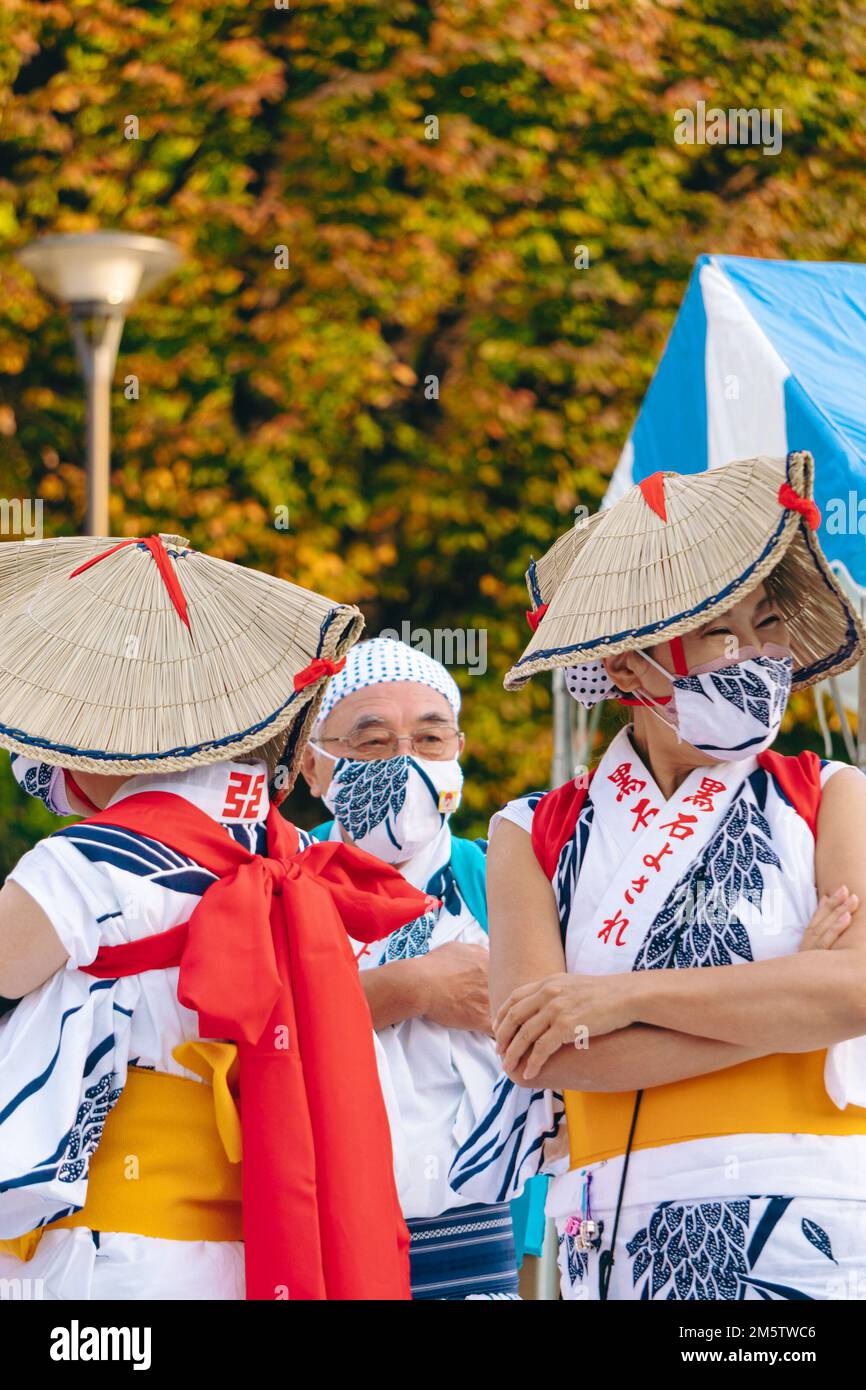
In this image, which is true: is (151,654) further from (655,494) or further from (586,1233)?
(586,1233)

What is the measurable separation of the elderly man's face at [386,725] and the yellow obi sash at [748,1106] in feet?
4.14

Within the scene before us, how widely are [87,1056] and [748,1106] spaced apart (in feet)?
2.77

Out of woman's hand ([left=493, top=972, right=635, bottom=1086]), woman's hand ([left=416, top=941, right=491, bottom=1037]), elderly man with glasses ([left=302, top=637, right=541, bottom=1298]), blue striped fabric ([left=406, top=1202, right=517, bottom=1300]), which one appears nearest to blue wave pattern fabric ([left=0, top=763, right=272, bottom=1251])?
woman's hand ([left=493, top=972, right=635, bottom=1086])

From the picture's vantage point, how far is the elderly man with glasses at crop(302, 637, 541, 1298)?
3160 mm

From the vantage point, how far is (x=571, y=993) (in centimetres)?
235

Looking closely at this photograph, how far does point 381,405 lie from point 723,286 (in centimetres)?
611

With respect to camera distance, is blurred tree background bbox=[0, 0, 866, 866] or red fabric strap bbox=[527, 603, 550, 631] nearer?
red fabric strap bbox=[527, 603, 550, 631]

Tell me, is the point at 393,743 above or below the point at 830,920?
above

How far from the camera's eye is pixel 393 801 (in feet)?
11.2

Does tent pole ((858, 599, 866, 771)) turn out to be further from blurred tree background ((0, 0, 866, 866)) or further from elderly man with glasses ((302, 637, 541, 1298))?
blurred tree background ((0, 0, 866, 866))

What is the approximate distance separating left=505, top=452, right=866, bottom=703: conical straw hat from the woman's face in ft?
0.15

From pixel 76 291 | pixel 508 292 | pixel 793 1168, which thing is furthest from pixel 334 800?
pixel 508 292

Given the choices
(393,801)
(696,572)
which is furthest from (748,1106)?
(393,801)
